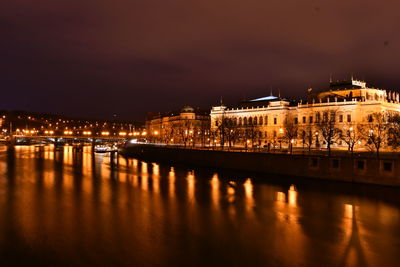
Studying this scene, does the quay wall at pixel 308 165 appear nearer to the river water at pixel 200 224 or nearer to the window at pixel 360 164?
the window at pixel 360 164

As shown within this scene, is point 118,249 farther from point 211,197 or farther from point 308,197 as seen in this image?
point 308,197

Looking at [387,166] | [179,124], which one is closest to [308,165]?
[387,166]

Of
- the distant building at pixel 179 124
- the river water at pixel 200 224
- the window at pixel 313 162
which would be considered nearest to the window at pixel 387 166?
the river water at pixel 200 224

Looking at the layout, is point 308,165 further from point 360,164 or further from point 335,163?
point 360,164

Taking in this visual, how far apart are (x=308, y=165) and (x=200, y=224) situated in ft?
68.2

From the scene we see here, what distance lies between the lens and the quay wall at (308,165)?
35375mm

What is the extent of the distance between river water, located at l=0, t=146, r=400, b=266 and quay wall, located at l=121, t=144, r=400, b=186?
1362mm

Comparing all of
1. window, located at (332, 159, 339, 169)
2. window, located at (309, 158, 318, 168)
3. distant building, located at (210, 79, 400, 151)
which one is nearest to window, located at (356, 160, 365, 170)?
window, located at (332, 159, 339, 169)

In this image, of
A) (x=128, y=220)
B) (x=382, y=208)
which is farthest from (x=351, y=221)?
(x=128, y=220)

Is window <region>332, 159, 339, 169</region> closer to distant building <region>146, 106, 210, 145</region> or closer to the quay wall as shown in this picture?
the quay wall

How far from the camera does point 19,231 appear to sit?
22641 millimetres

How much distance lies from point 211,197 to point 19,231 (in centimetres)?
1608

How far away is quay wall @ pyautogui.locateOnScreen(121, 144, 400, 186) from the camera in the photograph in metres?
35.4

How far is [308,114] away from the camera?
85.0 meters
